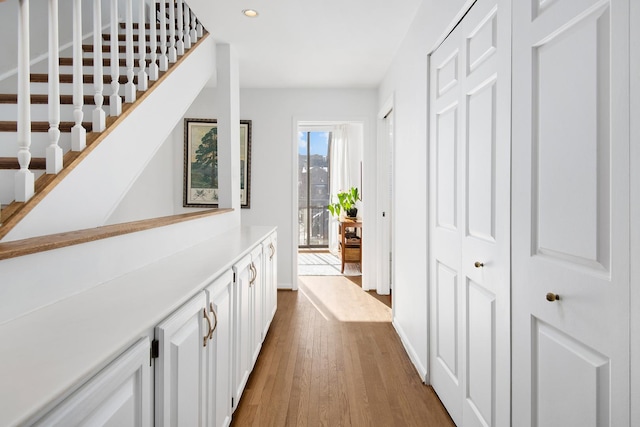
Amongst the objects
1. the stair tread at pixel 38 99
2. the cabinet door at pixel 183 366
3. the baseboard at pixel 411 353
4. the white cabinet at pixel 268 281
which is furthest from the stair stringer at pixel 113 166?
the baseboard at pixel 411 353

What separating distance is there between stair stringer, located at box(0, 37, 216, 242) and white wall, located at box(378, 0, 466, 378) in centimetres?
170

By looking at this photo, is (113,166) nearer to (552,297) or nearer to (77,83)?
(77,83)

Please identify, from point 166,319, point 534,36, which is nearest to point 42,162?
point 166,319

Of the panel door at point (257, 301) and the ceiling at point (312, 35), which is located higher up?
the ceiling at point (312, 35)

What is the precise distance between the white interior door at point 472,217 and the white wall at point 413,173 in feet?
0.40

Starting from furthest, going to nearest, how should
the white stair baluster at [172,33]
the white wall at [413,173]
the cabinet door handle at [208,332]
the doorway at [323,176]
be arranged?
the doorway at [323,176], the white stair baluster at [172,33], the white wall at [413,173], the cabinet door handle at [208,332]

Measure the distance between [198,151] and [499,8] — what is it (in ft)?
12.6

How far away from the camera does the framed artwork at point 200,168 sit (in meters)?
4.46

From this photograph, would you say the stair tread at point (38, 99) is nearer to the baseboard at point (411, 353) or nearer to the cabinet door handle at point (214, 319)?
the cabinet door handle at point (214, 319)

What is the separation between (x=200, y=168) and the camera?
14.7ft

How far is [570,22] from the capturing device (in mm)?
998

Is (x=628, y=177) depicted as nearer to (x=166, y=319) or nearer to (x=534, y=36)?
(x=534, y=36)

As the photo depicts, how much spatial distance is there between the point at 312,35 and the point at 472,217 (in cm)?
216

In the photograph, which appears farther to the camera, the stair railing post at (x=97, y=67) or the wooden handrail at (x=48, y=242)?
the stair railing post at (x=97, y=67)
